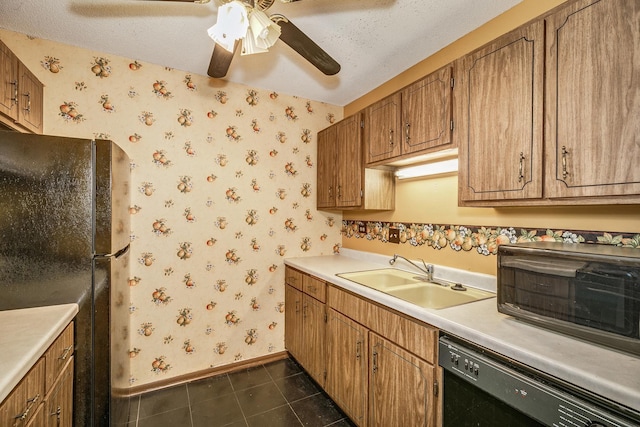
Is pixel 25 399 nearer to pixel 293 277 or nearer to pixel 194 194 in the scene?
pixel 194 194

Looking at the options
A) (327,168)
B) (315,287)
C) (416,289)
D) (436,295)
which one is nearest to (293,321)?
(315,287)

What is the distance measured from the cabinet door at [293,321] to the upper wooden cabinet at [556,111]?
156cm

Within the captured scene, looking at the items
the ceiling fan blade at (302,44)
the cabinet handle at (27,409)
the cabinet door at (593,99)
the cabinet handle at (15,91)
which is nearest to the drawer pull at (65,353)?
the cabinet handle at (27,409)

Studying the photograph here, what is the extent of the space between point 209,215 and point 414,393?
186 centimetres

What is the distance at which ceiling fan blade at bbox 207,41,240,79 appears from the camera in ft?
4.67

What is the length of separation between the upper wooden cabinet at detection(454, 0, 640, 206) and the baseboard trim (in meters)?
2.11

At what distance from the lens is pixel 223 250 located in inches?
94.3

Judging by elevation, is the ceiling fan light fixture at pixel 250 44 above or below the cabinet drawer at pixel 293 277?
above

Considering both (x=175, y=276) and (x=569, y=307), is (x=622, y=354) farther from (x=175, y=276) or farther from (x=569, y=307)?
(x=175, y=276)

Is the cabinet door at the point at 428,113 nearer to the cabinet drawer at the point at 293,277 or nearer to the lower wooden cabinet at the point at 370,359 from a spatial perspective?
the lower wooden cabinet at the point at 370,359

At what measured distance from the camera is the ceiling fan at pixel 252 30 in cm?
112

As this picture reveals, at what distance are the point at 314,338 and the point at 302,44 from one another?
191 cm

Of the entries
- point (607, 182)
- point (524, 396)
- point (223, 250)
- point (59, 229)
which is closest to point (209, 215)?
point (223, 250)

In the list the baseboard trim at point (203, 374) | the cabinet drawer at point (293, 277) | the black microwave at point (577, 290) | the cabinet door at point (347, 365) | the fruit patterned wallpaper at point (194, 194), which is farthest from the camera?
the cabinet drawer at point (293, 277)
